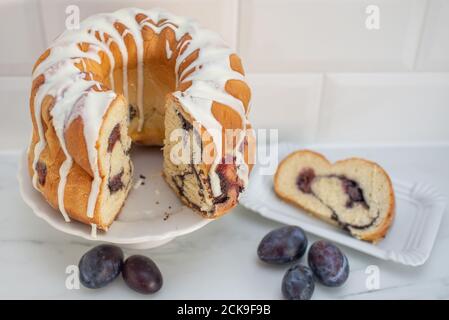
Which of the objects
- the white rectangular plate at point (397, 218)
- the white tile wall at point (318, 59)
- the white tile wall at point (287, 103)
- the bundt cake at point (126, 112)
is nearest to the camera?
the bundt cake at point (126, 112)

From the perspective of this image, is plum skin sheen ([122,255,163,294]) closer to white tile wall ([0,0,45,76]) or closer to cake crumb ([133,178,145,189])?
cake crumb ([133,178,145,189])

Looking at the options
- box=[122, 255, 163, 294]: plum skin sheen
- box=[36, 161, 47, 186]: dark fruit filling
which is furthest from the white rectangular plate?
box=[36, 161, 47, 186]: dark fruit filling

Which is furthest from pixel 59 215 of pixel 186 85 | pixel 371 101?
pixel 371 101

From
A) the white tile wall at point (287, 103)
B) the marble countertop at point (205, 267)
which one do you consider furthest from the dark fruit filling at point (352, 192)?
the white tile wall at point (287, 103)


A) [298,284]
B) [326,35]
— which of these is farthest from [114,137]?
[326,35]

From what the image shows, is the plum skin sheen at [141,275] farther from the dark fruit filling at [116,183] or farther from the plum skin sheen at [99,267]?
the dark fruit filling at [116,183]

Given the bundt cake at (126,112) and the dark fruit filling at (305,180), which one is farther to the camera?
the dark fruit filling at (305,180)
